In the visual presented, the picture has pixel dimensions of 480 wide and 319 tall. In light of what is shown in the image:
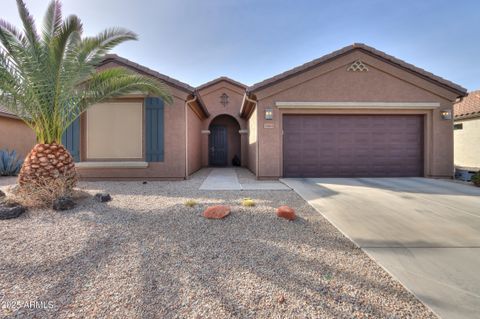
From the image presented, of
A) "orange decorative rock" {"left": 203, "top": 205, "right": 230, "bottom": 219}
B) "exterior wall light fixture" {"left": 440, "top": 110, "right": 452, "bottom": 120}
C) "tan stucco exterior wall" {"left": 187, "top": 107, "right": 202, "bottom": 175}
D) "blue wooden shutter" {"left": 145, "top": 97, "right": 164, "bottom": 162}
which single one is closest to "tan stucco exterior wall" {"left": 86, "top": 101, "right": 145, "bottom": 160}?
"blue wooden shutter" {"left": 145, "top": 97, "right": 164, "bottom": 162}

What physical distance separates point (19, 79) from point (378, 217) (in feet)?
26.2

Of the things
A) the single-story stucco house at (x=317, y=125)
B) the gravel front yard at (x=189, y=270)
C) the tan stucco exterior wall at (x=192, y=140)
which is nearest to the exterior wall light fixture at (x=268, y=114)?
the single-story stucco house at (x=317, y=125)

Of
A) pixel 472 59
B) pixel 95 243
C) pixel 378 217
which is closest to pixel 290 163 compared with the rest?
pixel 378 217

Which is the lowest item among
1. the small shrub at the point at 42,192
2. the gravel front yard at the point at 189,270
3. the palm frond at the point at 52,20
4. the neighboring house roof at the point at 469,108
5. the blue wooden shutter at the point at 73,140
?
the gravel front yard at the point at 189,270

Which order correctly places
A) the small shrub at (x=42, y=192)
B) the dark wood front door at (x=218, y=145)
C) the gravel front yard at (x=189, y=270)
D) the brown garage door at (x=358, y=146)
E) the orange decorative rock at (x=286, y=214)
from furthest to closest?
the dark wood front door at (x=218, y=145), the brown garage door at (x=358, y=146), the small shrub at (x=42, y=192), the orange decorative rock at (x=286, y=214), the gravel front yard at (x=189, y=270)

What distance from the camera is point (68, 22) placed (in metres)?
4.71

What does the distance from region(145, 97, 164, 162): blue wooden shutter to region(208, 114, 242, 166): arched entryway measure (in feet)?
21.6

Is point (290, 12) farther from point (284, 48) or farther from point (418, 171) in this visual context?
point (418, 171)

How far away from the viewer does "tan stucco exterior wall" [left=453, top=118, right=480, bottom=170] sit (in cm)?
1040

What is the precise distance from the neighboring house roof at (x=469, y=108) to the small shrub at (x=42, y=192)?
51.1 ft

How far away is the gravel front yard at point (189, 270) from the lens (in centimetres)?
178

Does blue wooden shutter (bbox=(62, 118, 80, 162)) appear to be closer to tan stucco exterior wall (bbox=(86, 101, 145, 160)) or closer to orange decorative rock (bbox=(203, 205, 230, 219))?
tan stucco exterior wall (bbox=(86, 101, 145, 160))

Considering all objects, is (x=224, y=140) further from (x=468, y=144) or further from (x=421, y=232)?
(x=468, y=144)

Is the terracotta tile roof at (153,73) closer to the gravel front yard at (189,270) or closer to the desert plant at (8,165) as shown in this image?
the gravel front yard at (189,270)
